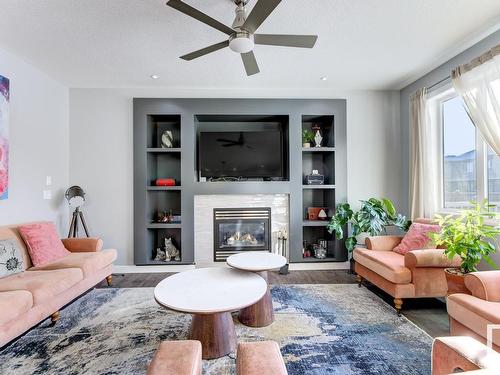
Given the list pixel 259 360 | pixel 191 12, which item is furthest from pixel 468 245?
pixel 191 12

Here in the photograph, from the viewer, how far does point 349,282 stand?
11.2 feet

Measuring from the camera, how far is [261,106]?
409 cm

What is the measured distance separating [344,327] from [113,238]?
11.2 feet

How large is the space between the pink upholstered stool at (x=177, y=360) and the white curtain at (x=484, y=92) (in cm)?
304

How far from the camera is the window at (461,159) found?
276 cm

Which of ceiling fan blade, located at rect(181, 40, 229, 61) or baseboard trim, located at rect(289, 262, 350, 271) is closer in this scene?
ceiling fan blade, located at rect(181, 40, 229, 61)

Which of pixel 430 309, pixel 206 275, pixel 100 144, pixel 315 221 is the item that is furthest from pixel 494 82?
pixel 100 144

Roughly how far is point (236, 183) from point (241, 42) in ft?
7.57

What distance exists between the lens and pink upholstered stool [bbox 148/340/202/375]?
102 cm

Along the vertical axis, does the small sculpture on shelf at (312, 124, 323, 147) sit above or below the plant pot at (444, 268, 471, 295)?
above

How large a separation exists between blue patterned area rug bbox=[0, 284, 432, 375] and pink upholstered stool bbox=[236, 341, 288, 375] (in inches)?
30.9

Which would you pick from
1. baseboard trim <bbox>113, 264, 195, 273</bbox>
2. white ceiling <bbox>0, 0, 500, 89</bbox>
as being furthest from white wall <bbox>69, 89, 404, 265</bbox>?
white ceiling <bbox>0, 0, 500, 89</bbox>

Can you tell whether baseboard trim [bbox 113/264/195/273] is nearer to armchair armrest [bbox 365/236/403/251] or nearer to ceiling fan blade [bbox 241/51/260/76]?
armchair armrest [bbox 365/236/403/251]

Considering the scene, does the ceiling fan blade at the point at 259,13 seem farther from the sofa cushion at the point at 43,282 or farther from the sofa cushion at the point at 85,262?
the sofa cushion at the point at 85,262
